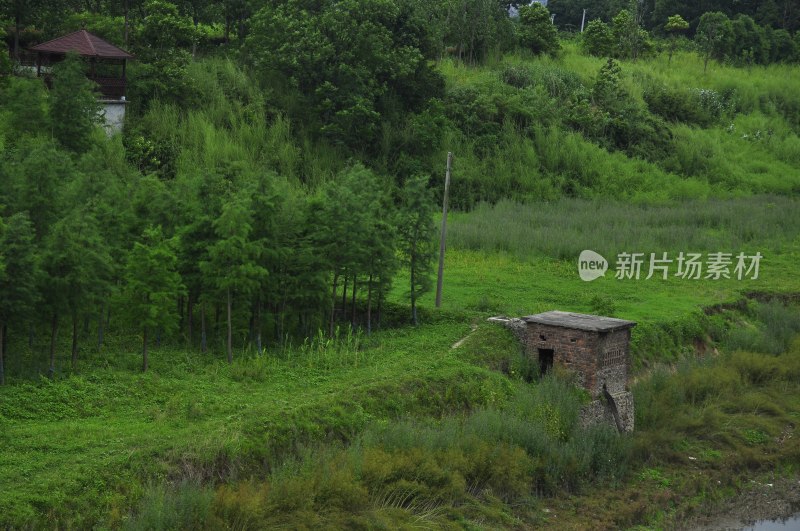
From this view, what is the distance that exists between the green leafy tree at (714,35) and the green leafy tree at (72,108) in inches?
1659

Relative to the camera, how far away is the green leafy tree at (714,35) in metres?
63.2

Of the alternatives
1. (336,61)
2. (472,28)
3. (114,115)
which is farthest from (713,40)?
(114,115)

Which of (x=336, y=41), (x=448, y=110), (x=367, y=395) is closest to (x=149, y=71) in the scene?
(x=336, y=41)

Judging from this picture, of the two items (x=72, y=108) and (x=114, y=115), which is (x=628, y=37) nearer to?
(x=114, y=115)

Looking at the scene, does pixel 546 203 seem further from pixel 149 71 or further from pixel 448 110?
pixel 149 71

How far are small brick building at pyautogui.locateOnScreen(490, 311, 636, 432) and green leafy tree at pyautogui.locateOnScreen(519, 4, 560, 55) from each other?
112 ft

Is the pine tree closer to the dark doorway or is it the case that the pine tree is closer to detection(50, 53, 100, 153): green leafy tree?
the dark doorway

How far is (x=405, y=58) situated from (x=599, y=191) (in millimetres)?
10227

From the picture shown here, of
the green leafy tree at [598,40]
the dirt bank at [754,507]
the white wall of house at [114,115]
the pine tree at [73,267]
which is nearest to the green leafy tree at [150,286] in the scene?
the pine tree at [73,267]

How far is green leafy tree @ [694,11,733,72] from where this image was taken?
63.2m

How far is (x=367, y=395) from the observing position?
20.6 m

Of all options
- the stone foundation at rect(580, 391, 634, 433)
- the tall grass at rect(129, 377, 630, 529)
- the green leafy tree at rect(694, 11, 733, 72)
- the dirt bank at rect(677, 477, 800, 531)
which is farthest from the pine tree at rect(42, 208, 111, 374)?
the green leafy tree at rect(694, 11, 733, 72)

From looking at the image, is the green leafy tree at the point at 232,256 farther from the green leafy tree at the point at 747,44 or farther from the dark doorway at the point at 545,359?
the green leafy tree at the point at 747,44

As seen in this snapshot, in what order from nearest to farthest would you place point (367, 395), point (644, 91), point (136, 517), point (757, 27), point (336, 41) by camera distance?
point (136, 517) < point (367, 395) < point (336, 41) < point (644, 91) < point (757, 27)
